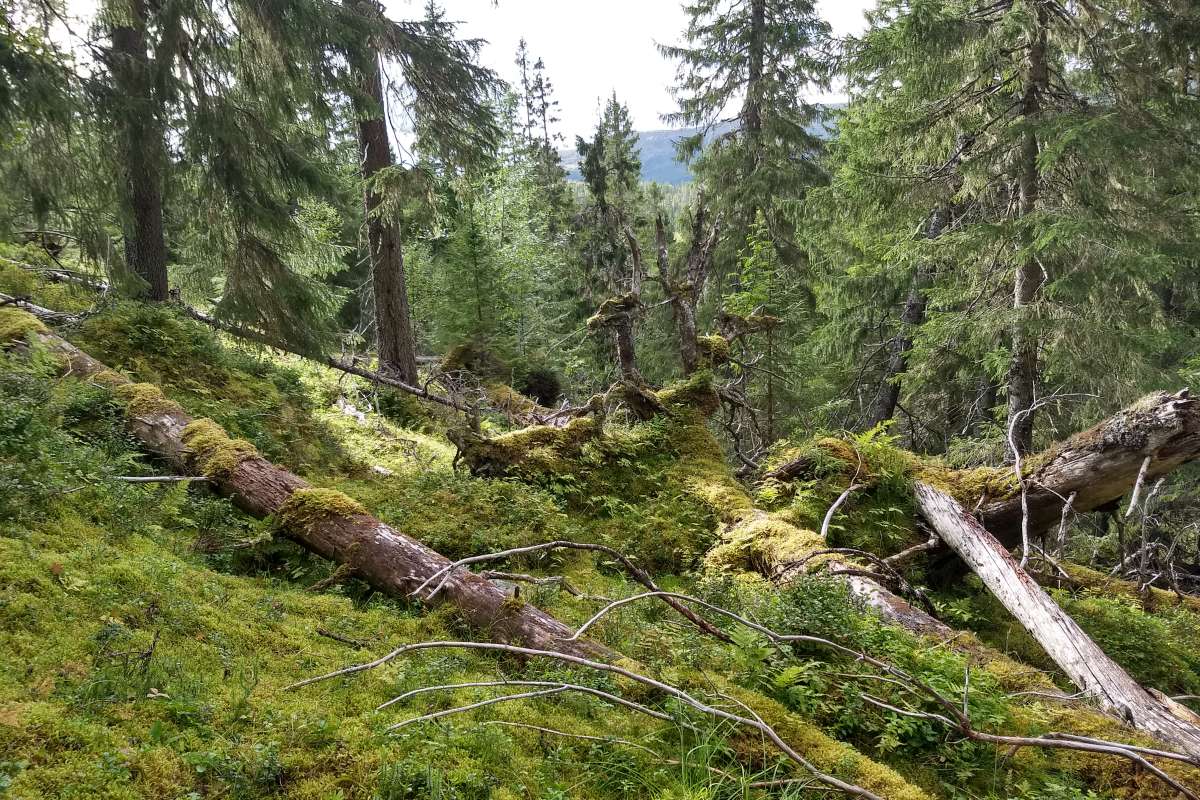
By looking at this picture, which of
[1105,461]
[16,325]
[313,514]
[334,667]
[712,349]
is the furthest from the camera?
[712,349]

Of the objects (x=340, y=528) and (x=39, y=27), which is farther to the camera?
(x=39, y=27)

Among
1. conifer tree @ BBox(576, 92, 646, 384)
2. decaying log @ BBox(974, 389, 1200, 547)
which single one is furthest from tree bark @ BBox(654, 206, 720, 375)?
conifer tree @ BBox(576, 92, 646, 384)

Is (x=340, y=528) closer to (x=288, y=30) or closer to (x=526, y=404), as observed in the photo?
(x=288, y=30)

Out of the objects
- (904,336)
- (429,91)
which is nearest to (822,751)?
(429,91)

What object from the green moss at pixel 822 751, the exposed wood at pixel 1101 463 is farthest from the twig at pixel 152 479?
the exposed wood at pixel 1101 463

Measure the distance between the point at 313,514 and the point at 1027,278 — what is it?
973 cm

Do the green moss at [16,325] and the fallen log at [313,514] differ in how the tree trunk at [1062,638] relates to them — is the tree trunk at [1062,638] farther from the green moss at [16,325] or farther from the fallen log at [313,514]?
the green moss at [16,325]

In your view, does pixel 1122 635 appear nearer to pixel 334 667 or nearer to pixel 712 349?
pixel 712 349

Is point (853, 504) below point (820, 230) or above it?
below

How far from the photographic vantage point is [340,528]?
16.1 feet

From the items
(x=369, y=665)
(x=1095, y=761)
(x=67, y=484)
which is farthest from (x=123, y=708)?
(x=1095, y=761)

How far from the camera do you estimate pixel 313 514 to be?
4.99 metres

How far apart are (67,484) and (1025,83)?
37.9 feet

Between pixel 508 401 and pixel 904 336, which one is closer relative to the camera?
pixel 904 336
